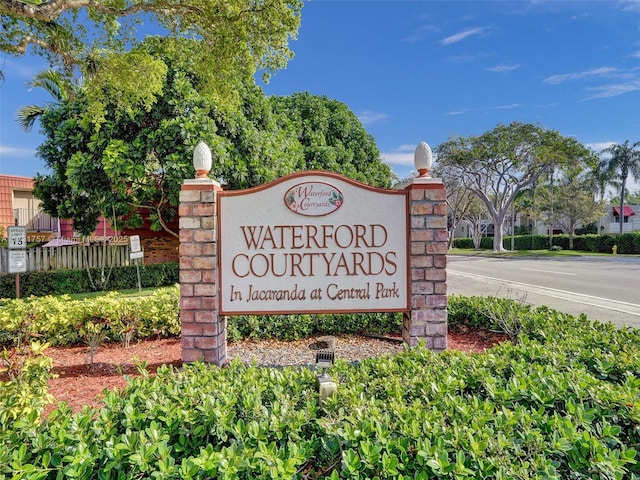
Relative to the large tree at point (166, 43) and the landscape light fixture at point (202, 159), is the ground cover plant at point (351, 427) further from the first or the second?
the large tree at point (166, 43)

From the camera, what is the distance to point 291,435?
5.43 ft

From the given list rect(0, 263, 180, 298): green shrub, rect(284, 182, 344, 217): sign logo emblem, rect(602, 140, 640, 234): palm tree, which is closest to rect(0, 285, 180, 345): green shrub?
rect(284, 182, 344, 217): sign logo emblem

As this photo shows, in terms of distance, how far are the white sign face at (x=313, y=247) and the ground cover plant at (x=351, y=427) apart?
1.19 meters

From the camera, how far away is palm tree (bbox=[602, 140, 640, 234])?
32.2 meters

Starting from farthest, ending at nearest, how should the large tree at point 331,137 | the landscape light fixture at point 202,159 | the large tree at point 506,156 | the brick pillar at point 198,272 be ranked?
the large tree at point 506,156 < the large tree at point 331,137 < the landscape light fixture at point 202,159 < the brick pillar at point 198,272

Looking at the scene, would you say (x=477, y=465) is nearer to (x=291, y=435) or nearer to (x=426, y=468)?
(x=426, y=468)

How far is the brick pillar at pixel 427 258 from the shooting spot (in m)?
3.53

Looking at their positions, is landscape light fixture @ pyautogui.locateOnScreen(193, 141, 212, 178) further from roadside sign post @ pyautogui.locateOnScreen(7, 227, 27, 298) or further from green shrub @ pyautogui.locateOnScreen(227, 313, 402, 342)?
roadside sign post @ pyautogui.locateOnScreen(7, 227, 27, 298)

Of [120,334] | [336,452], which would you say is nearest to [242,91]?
[120,334]

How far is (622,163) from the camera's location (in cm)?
3281

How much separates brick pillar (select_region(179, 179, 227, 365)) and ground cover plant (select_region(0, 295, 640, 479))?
3.55 feet

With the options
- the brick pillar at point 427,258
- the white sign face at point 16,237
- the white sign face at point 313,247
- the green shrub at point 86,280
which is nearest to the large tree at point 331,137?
the green shrub at point 86,280

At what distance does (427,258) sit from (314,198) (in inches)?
47.7

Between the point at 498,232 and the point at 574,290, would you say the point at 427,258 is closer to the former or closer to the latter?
the point at 574,290
